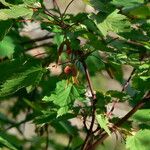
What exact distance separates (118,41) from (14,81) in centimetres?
32

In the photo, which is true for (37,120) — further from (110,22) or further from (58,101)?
(110,22)

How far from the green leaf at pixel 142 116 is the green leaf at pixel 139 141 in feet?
0.19

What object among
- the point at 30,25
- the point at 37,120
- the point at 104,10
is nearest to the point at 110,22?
the point at 104,10

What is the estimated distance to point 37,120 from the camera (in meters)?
1.19

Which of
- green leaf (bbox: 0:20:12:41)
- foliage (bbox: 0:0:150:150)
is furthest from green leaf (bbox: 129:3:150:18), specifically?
green leaf (bbox: 0:20:12:41)

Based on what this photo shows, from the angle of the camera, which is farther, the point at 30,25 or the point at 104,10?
the point at 30,25

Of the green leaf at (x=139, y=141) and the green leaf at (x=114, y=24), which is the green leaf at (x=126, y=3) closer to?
the green leaf at (x=114, y=24)

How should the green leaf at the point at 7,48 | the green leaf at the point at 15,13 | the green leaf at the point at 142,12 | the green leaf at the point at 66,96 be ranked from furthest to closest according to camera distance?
the green leaf at the point at 7,48 < the green leaf at the point at 142,12 < the green leaf at the point at 66,96 < the green leaf at the point at 15,13

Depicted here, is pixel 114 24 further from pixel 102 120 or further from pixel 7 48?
pixel 7 48

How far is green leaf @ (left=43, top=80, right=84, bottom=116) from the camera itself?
104cm

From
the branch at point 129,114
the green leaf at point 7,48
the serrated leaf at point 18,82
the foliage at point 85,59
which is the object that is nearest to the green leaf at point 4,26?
the foliage at point 85,59

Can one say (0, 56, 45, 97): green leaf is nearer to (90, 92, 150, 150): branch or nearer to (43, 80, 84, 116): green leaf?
(43, 80, 84, 116): green leaf

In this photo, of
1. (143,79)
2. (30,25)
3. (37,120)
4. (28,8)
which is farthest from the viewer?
(30,25)

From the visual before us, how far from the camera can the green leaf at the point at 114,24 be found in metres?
0.95
